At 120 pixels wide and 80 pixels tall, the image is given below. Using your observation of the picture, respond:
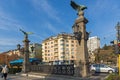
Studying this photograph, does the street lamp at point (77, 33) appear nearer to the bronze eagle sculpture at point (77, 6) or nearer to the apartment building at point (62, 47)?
the bronze eagle sculpture at point (77, 6)

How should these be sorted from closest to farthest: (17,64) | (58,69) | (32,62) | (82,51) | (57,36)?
1. (82,51)
2. (58,69)
3. (32,62)
4. (17,64)
5. (57,36)

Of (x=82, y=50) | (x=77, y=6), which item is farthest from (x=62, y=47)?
(x=82, y=50)

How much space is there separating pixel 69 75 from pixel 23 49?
1158cm

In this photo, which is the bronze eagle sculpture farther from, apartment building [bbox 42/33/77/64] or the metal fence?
apartment building [bbox 42/33/77/64]

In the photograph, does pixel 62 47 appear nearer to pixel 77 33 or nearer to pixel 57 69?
pixel 57 69

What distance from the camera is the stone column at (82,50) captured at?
63.4ft

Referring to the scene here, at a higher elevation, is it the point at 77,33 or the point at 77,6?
the point at 77,6

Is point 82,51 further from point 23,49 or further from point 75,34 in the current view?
point 23,49

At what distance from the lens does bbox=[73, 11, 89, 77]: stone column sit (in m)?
19.3

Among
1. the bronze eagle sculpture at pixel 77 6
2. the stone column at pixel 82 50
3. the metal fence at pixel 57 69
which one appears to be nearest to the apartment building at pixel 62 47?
the metal fence at pixel 57 69

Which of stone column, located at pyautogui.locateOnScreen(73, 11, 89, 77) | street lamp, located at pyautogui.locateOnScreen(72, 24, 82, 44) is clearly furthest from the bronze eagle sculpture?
street lamp, located at pyautogui.locateOnScreen(72, 24, 82, 44)

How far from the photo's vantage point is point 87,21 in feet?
66.0

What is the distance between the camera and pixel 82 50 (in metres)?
19.6

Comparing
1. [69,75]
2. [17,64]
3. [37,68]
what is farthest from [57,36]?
[69,75]
